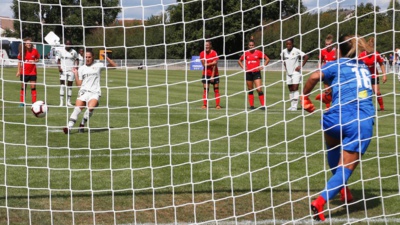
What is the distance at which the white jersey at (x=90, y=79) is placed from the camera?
38.3 feet

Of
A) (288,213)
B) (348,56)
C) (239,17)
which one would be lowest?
(288,213)

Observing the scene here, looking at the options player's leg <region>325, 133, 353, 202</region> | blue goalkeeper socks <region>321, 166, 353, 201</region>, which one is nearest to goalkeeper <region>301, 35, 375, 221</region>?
blue goalkeeper socks <region>321, 166, 353, 201</region>

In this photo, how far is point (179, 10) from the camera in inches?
270

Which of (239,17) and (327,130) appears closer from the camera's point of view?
(327,130)

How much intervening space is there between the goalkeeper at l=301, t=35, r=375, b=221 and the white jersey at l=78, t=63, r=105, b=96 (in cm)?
658

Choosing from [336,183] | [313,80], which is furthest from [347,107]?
[336,183]

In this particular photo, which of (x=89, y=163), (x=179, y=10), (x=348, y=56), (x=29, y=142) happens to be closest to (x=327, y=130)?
(x=348, y=56)

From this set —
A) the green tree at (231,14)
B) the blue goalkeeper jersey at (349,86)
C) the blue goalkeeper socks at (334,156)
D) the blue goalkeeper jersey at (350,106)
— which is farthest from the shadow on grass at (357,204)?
the green tree at (231,14)

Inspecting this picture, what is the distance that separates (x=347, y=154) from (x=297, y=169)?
202 cm

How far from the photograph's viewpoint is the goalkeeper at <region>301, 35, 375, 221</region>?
5719 millimetres

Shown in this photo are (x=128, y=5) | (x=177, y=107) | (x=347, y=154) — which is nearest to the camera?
(x=347, y=154)

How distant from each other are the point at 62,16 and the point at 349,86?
10.3 feet

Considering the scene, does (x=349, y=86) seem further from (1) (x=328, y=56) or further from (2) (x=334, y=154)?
(1) (x=328, y=56)

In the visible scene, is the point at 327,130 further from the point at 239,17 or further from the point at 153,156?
the point at 153,156
